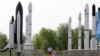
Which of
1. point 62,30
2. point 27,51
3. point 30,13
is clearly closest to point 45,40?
point 62,30

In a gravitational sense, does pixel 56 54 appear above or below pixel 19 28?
below

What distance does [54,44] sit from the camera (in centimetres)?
4634

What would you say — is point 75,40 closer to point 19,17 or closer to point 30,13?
point 30,13

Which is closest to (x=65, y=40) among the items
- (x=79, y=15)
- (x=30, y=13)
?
(x=79, y=15)

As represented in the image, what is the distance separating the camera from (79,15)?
2864 cm

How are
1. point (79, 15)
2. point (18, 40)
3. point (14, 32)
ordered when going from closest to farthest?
1. point (18, 40)
2. point (14, 32)
3. point (79, 15)

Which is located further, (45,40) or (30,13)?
(45,40)

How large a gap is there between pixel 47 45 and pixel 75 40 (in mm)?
4380

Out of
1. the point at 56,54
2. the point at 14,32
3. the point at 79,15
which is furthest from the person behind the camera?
the point at 79,15

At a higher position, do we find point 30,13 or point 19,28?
point 30,13

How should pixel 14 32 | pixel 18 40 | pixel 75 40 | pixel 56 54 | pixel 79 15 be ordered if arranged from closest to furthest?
pixel 18 40, pixel 14 32, pixel 56 54, pixel 79 15, pixel 75 40

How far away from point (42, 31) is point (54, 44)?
9.87 feet

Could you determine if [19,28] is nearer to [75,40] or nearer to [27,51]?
[27,51]

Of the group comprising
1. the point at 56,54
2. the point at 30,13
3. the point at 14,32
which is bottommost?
the point at 56,54
